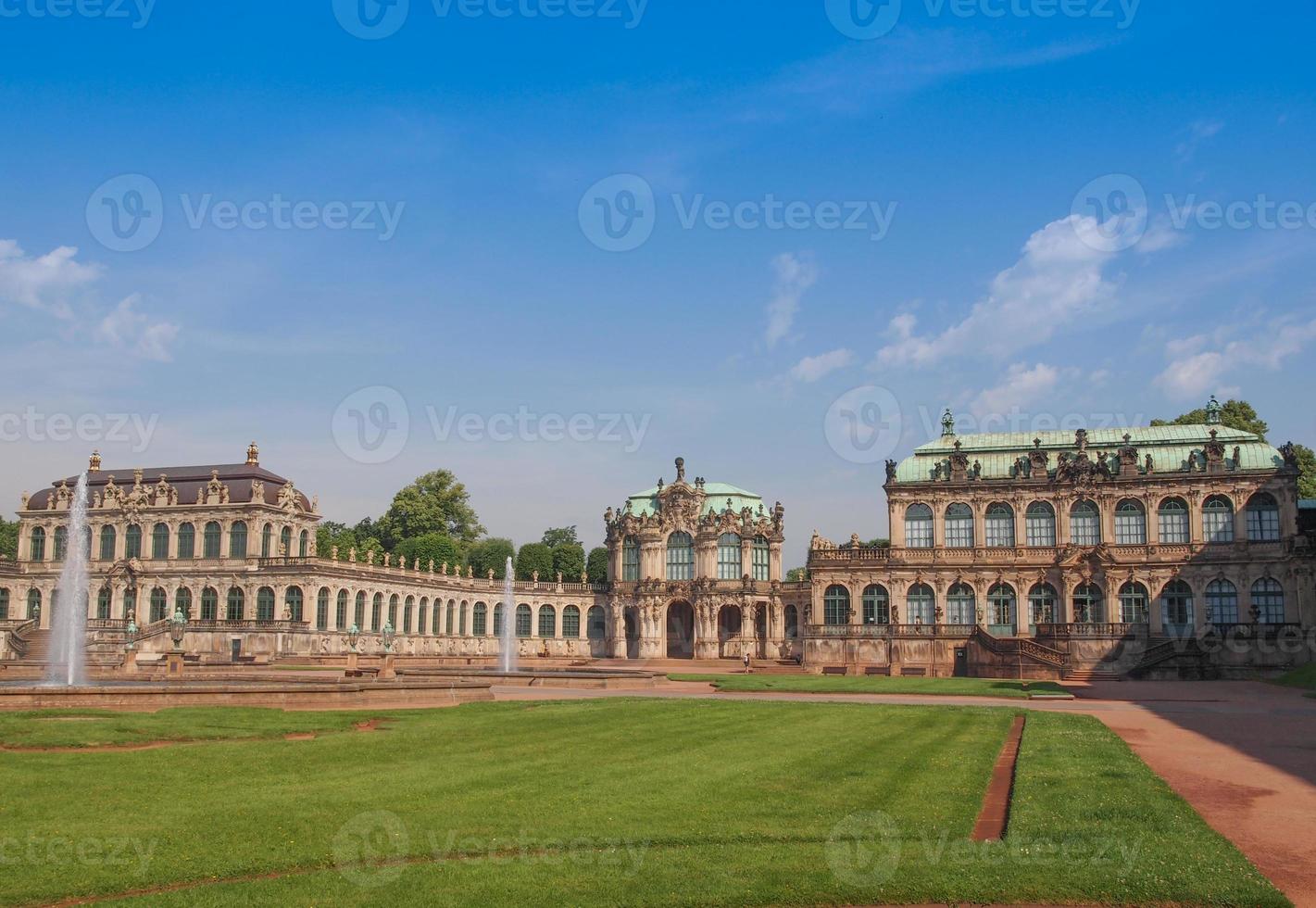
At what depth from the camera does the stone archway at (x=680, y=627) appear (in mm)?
110562

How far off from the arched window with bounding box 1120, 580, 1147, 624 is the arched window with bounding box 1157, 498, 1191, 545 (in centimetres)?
368

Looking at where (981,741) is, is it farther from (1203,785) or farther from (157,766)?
(157,766)

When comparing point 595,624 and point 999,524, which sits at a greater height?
point 999,524

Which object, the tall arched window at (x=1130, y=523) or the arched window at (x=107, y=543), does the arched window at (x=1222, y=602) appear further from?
the arched window at (x=107, y=543)

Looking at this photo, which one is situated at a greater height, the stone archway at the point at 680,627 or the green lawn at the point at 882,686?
the stone archway at the point at 680,627

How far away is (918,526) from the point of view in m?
84.7

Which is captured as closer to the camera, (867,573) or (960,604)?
(960,604)

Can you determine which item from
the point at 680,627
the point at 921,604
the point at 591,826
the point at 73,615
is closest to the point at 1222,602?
the point at 921,604

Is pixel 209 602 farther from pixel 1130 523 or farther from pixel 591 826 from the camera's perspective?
pixel 591 826

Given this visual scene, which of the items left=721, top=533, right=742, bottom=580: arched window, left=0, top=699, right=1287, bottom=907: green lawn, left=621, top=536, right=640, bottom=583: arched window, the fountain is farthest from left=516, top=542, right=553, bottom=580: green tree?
left=0, top=699, right=1287, bottom=907: green lawn

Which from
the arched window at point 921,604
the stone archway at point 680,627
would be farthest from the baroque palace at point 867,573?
the stone archway at point 680,627

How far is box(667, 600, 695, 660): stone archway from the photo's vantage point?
11056 centimetres

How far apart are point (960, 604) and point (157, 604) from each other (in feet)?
217

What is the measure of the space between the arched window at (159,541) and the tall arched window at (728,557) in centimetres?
4818
